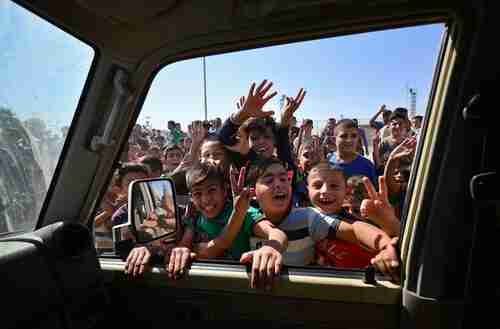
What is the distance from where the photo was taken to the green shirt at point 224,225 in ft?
6.55

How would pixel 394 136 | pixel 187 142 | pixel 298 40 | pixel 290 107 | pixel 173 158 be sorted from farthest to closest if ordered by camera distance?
pixel 173 158
pixel 187 142
pixel 394 136
pixel 290 107
pixel 298 40

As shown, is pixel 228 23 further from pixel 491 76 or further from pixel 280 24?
pixel 491 76

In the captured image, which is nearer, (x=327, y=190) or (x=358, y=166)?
(x=327, y=190)

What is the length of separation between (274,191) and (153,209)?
699mm

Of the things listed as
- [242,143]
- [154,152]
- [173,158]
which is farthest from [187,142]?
[242,143]

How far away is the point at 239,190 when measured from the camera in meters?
2.16

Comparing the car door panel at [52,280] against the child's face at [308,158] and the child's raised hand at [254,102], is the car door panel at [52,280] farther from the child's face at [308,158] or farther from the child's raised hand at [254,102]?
the child's face at [308,158]

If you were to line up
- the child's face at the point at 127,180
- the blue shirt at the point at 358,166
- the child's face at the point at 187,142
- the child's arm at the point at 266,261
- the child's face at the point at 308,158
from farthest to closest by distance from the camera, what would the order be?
the child's face at the point at 187,142 → the child's face at the point at 308,158 → the blue shirt at the point at 358,166 → the child's face at the point at 127,180 → the child's arm at the point at 266,261

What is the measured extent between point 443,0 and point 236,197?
132cm

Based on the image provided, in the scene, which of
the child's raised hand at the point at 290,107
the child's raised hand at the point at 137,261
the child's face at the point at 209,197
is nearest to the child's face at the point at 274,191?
the child's face at the point at 209,197

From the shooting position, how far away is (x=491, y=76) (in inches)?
49.6

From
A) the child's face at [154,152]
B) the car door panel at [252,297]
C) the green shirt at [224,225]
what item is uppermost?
the child's face at [154,152]

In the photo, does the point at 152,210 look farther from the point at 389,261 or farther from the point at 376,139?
the point at 376,139

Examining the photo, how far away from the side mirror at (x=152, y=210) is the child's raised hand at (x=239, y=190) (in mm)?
350
